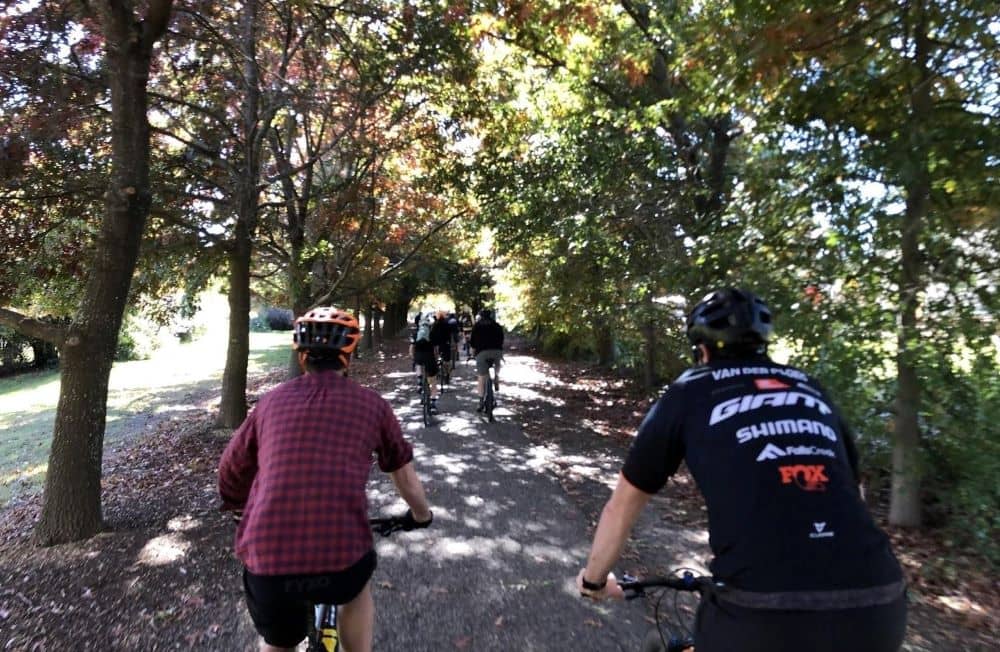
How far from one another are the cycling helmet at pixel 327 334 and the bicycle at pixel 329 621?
28.4 inches

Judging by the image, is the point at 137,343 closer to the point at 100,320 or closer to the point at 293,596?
the point at 100,320

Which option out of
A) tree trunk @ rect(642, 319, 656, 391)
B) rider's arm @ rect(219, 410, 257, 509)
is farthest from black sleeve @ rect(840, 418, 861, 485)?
tree trunk @ rect(642, 319, 656, 391)

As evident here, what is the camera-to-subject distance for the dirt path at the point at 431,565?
3953 millimetres

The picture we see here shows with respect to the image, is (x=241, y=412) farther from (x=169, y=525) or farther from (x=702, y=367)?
(x=702, y=367)

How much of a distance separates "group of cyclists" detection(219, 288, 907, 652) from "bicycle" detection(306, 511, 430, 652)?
5 centimetres

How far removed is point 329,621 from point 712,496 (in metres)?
1.67

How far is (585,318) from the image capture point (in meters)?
13.8

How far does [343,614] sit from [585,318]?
460 inches

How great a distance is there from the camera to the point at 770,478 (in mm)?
1637

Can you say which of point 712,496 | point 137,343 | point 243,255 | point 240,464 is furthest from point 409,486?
point 137,343

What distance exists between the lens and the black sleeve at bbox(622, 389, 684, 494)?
1.82 m

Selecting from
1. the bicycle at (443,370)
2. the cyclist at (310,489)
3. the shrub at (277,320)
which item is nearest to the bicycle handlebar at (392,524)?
the cyclist at (310,489)

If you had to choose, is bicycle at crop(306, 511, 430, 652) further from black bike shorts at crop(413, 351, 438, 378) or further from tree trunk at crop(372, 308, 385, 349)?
tree trunk at crop(372, 308, 385, 349)

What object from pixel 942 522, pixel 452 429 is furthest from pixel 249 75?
pixel 942 522
